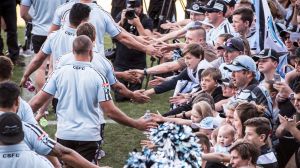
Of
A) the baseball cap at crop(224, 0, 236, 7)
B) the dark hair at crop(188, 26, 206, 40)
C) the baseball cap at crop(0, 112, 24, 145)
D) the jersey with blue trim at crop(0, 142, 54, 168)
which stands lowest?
the baseball cap at crop(224, 0, 236, 7)

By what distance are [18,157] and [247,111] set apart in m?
2.91

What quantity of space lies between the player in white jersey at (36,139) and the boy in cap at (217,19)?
5250mm

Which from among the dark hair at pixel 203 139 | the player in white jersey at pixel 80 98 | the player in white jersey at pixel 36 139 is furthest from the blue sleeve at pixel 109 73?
the player in white jersey at pixel 36 139

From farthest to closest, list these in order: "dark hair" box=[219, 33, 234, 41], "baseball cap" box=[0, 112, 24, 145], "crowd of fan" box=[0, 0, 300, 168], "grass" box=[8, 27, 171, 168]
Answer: "dark hair" box=[219, 33, 234, 41] → "grass" box=[8, 27, 171, 168] → "crowd of fan" box=[0, 0, 300, 168] → "baseball cap" box=[0, 112, 24, 145]

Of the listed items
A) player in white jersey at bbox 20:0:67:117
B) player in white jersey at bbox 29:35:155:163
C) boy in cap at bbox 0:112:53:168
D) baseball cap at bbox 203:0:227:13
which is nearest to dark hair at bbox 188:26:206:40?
baseball cap at bbox 203:0:227:13

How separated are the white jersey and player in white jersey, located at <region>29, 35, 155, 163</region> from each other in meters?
3.33

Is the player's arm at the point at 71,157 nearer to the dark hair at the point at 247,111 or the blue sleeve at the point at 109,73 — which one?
the dark hair at the point at 247,111

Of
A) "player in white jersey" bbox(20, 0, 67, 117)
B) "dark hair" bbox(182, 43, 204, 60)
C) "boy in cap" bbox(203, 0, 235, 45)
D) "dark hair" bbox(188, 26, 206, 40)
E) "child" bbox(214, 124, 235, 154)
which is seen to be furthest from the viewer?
"player in white jersey" bbox(20, 0, 67, 117)

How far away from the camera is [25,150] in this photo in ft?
23.0

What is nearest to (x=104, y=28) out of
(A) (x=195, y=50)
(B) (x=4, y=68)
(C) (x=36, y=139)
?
(A) (x=195, y=50)

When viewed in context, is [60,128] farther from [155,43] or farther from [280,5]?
[280,5]

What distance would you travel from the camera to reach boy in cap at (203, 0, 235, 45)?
12625 mm

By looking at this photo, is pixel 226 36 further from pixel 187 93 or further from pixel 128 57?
pixel 128 57

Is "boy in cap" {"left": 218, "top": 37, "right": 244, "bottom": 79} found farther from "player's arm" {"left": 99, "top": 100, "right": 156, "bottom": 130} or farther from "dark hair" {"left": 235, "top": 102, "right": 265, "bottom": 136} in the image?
"player's arm" {"left": 99, "top": 100, "right": 156, "bottom": 130}
